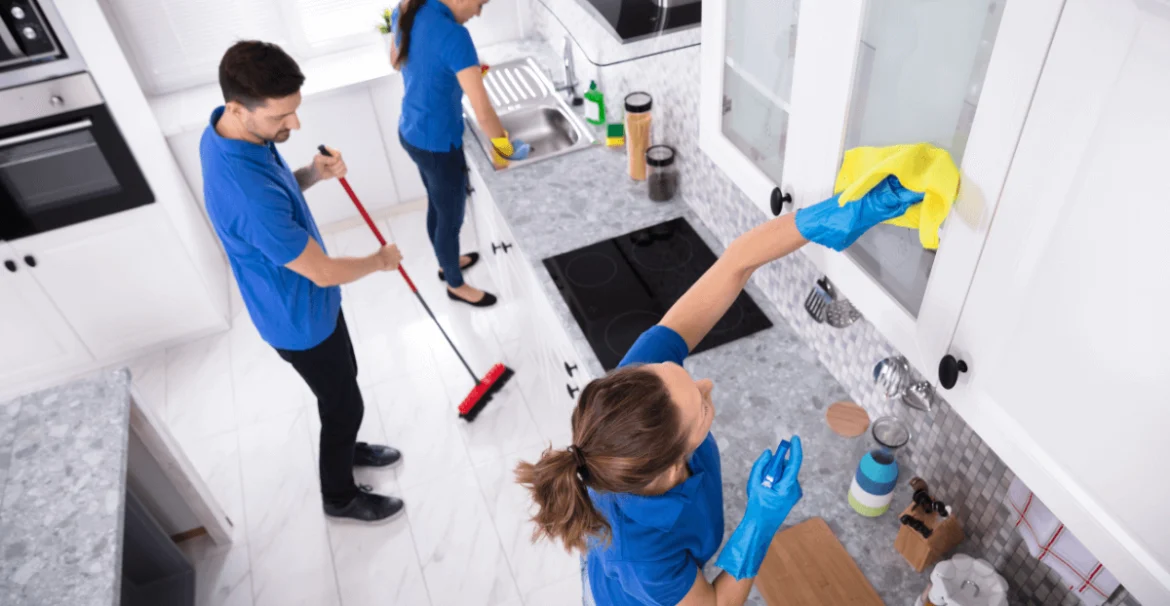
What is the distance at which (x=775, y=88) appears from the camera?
1.38 meters

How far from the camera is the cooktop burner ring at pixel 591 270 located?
2.24 m

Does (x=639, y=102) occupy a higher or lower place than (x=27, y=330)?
higher

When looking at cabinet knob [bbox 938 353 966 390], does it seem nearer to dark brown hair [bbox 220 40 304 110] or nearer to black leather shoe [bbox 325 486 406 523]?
dark brown hair [bbox 220 40 304 110]

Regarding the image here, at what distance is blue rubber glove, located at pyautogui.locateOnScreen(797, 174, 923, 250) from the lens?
3.51 feet

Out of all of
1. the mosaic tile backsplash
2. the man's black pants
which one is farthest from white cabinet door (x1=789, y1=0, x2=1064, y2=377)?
the man's black pants

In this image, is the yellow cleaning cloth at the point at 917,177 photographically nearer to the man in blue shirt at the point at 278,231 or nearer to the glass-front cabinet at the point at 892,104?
the glass-front cabinet at the point at 892,104

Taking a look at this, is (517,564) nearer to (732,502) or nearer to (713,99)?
(732,502)

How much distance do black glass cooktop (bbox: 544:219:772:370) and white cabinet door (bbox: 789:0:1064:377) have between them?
811 mm

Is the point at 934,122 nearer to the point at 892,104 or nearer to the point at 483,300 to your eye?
the point at 892,104

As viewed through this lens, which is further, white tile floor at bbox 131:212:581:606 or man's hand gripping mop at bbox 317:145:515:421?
man's hand gripping mop at bbox 317:145:515:421

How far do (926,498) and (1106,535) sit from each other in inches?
24.9

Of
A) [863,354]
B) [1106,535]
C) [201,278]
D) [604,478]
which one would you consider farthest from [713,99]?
[201,278]

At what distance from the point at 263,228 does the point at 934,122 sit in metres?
1.51

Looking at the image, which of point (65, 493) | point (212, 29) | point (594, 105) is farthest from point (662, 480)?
point (212, 29)
